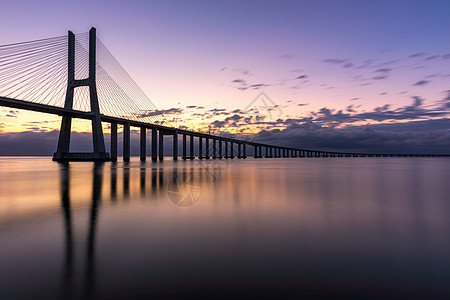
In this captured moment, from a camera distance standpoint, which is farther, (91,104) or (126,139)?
(126,139)

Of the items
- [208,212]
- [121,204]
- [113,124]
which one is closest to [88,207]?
[121,204]

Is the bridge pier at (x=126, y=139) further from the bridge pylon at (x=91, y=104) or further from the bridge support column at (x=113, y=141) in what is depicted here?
the bridge pylon at (x=91, y=104)

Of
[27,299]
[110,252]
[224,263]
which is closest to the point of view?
[27,299]

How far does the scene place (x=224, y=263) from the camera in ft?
13.9

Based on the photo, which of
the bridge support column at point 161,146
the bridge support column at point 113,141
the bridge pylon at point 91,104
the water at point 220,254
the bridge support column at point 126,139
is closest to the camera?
the water at point 220,254

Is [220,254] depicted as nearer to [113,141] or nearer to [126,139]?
[113,141]

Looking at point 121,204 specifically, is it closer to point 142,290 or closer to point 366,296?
point 142,290

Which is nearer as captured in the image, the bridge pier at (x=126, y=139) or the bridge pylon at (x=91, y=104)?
the bridge pylon at (x=91, y=104)

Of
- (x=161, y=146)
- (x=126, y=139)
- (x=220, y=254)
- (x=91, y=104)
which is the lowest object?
→ (x=220, y=254)

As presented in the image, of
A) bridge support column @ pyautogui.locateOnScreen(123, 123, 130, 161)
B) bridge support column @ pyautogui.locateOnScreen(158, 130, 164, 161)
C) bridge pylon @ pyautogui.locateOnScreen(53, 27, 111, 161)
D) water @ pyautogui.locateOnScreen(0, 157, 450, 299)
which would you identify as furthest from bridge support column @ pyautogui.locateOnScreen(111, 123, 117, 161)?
water @ pyautogui.locateOnScreen(0, 157, 450, 299)

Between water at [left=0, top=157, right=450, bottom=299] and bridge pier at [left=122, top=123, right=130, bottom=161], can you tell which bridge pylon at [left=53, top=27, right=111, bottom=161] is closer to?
bridge pier at [left=122, top=123, right=130, bottom=161]

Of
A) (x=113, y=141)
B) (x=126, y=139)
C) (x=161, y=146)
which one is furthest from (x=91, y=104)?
(x=161, y=146)

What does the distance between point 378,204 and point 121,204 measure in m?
9.86

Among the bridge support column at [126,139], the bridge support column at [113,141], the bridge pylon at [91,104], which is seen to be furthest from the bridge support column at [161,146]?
the bridge pylon at [91,104]
